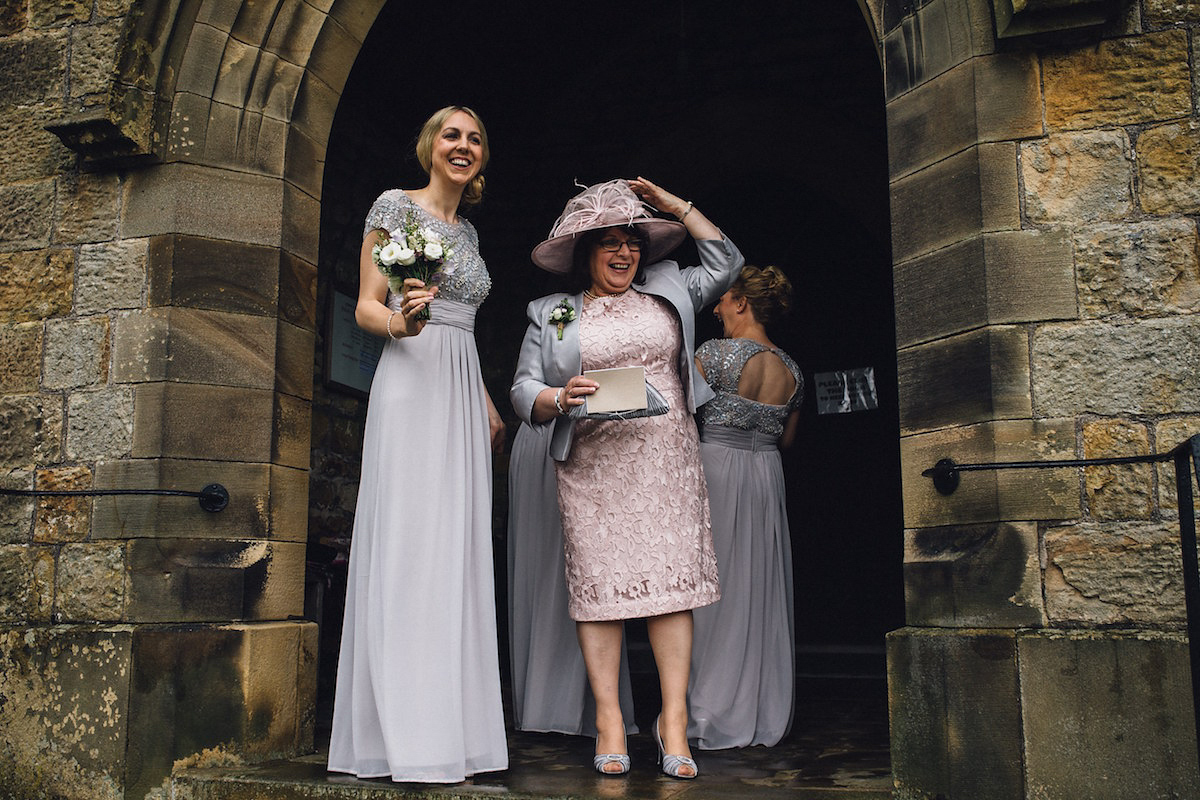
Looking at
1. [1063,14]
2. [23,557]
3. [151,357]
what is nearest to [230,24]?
[151,357]

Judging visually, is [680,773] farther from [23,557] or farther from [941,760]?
[23,557]

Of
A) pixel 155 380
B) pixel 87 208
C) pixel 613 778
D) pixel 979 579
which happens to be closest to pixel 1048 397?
pixel 979 579

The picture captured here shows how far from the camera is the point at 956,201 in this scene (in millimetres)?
3449

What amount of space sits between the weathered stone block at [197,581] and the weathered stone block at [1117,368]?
2.61m

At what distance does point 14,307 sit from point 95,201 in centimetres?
51

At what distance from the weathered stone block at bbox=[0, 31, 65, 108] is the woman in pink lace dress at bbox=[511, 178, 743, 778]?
2.01 metres

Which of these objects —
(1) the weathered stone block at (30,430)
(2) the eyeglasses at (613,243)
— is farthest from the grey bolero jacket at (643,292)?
(1) the weathered stone block at (30,430)

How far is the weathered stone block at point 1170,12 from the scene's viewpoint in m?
3.35

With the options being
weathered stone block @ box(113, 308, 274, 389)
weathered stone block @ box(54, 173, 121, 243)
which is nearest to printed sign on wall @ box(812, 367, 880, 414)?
weathered stone block @ box(113, 308, 274, 389)

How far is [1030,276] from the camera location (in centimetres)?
333

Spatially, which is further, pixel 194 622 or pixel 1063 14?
pixel 194 622

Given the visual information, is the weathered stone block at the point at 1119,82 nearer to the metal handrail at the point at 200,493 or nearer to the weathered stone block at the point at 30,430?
the metal handrail at the point at 200,493

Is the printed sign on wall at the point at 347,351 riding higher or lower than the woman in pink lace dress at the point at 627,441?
higher

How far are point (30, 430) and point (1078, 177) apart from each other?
363 centimetres
